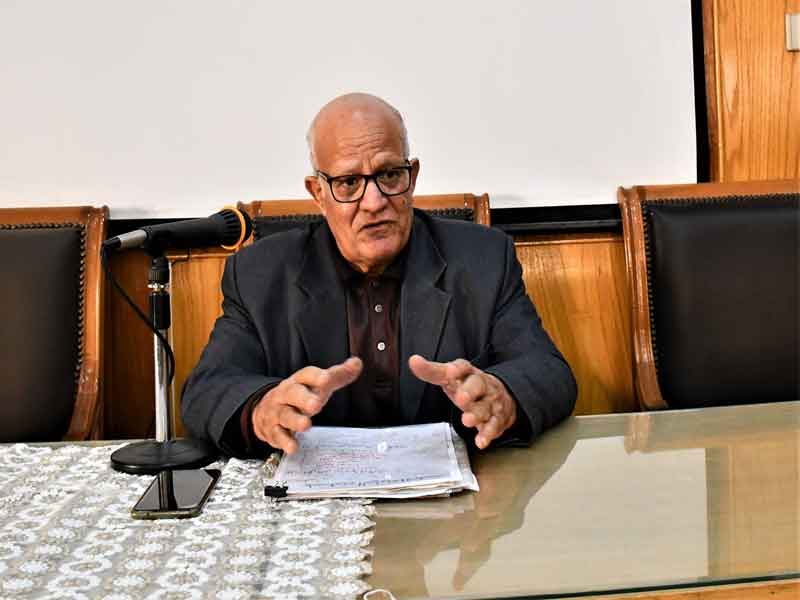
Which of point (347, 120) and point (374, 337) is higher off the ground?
point (347, 120)

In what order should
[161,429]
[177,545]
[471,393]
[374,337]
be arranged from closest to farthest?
[177,545] < [471,393] < [161,429] < [374,337]

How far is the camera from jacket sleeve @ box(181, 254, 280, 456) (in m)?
1.49

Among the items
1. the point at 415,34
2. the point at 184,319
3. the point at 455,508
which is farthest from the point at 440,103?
the point at 455,508

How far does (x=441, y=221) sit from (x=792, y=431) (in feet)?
2.89

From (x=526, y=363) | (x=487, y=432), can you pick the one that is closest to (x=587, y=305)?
(x=526, y=363)

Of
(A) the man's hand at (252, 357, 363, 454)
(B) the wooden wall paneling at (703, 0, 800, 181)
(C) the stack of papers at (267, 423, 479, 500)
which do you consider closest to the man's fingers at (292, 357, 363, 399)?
(A) the man's hand at (252, 357, 363, 454)

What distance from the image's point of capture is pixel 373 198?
5.97ft

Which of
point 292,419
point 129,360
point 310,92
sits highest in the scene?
point 310,92

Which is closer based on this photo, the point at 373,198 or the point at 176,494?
the point at 176,494

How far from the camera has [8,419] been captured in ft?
7.34

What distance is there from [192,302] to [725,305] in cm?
141

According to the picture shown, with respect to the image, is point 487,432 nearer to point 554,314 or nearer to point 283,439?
point 283,439

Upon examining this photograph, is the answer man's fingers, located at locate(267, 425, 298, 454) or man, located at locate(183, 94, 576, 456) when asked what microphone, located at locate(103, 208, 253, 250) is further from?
man's fingers, located at locate(267, 425, 298, 454)

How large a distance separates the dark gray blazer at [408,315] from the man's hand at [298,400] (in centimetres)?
33
